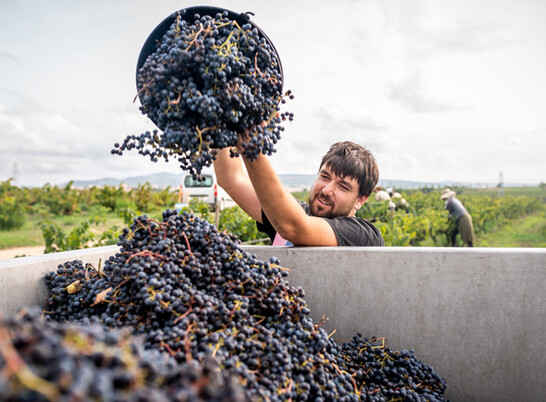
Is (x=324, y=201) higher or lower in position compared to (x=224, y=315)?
higher

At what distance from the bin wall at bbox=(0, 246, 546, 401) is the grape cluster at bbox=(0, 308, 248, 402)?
4.11 ft

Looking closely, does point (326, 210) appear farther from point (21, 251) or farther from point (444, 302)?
point (21, 251)

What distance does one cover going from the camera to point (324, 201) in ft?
8.34

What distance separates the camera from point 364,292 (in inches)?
75.8

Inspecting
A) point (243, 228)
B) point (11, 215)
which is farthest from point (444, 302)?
point (11, 215)

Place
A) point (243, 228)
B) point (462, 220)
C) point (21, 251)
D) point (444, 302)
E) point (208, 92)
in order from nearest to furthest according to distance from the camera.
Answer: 1. point (208, 92)
2. point (444, 302)
3. point (243, 228)
4. point (21, 251)
5. point (462, 220)

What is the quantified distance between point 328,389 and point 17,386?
3.16 feet

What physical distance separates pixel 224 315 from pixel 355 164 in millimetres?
1516

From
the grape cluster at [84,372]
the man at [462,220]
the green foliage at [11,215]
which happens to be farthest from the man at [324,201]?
the green foliage at [11,215]

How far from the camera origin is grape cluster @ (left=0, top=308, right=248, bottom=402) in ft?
1.67

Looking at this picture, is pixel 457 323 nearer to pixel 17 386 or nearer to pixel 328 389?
pixel 328 389

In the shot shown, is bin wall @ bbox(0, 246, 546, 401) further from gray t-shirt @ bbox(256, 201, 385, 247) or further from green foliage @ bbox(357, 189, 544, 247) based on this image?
green foliage @ bbox(357, 189, 544, 247)

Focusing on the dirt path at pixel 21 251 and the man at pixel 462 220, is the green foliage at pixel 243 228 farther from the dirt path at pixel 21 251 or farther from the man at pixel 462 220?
the man at pixel 462 220

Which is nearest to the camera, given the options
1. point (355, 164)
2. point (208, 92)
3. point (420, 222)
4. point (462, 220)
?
point (208, 92)
